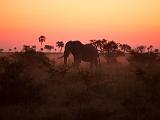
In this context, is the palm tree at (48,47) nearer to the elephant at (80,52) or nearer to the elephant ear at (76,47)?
the elephant at (80,52)

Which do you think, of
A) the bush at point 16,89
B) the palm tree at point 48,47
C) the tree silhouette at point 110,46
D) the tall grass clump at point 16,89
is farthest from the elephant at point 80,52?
the palm tree at point 48,47

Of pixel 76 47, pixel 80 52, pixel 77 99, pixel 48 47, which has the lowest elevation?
pixel 77 99

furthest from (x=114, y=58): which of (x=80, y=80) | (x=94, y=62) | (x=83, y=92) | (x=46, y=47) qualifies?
(x=46, y=47)

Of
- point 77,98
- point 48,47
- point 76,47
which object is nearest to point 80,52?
point 76,47

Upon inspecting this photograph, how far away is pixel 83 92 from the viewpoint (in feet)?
44.0

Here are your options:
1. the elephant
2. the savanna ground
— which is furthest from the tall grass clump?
the elephant

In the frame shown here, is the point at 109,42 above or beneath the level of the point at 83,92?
above

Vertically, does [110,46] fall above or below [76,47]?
above

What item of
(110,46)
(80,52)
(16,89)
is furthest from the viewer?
(110,46)

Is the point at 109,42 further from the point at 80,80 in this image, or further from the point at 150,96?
the point at 150,96

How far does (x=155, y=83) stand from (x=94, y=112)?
5124 millimetres

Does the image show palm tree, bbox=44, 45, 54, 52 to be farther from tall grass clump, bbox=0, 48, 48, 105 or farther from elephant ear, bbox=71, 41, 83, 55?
tall grass clump, bbox=0, 48, 48, 105

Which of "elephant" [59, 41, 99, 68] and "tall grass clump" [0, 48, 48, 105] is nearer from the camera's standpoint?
"tall grass clump" [0, 48, 48, 105]

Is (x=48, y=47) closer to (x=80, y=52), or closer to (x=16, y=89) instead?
(x=80, y=52)
